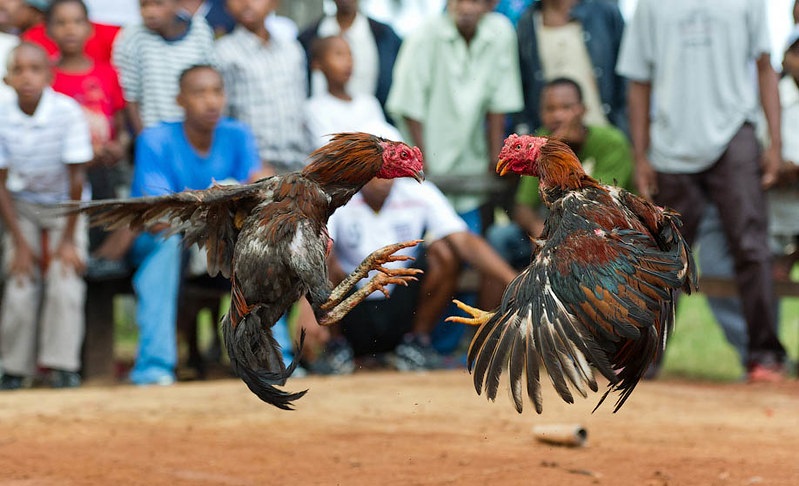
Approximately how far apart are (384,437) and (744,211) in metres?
3.22

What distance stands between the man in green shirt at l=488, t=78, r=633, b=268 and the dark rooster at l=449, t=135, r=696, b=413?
3.32m

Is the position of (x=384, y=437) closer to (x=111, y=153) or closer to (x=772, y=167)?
(x=111, y=153)

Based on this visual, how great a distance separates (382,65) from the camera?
919cm

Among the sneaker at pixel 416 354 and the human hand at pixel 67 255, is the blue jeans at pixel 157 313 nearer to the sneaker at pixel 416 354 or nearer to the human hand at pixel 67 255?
the human hand at pixel 67 255

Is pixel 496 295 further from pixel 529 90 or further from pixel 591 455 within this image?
pixel 591 455

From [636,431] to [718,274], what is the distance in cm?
302

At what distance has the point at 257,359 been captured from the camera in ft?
A: 15.3

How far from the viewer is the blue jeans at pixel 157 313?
7961 mm

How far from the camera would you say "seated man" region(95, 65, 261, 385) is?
795cm

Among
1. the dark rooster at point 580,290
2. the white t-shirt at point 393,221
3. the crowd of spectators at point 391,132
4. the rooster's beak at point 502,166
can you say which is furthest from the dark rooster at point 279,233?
the white t-shirt at point 393,221

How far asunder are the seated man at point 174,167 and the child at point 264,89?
0.49 meters

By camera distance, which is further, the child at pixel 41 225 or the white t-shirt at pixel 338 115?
the white t-shirt at pixel 338 115

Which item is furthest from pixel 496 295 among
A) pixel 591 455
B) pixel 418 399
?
pixel 591 455

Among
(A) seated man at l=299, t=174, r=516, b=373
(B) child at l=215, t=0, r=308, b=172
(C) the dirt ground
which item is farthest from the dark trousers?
(B) child at l=215, t=0, r=308, b=172
